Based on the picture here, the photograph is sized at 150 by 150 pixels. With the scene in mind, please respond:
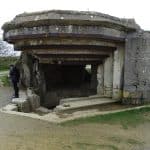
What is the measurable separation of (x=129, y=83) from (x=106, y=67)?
105 centimetres

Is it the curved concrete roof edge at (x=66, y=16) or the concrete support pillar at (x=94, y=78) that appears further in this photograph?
the concrete support pillar at (x=94, y=78)

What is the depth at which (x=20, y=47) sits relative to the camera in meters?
12.9

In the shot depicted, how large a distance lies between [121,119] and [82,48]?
2.74 meters

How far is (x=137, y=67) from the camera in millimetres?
12242

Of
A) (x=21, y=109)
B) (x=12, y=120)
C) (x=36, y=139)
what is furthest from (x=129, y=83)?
(x=36, y=139)

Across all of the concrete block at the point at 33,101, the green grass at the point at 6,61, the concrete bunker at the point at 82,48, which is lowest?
the green grass at the point at 6,61

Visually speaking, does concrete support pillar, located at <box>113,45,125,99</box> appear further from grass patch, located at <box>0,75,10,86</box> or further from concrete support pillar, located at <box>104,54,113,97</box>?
grass patch, located at <box>0,75,10,86</box>

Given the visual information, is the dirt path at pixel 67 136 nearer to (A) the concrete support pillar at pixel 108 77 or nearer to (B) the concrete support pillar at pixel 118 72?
(B) the concrete support pillar at pixel 118 72

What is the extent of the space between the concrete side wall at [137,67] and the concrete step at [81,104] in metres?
0.65

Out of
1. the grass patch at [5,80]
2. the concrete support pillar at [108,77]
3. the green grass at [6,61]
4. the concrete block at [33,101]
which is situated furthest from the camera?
the green grass at [6,61]

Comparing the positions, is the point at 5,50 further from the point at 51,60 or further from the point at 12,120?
the point at 12,120

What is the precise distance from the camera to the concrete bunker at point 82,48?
439 inches

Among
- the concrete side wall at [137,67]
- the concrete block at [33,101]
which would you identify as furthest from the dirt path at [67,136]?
the concrete side wall at [137,67]

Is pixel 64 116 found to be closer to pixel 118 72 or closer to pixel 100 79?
pixel 118 72
